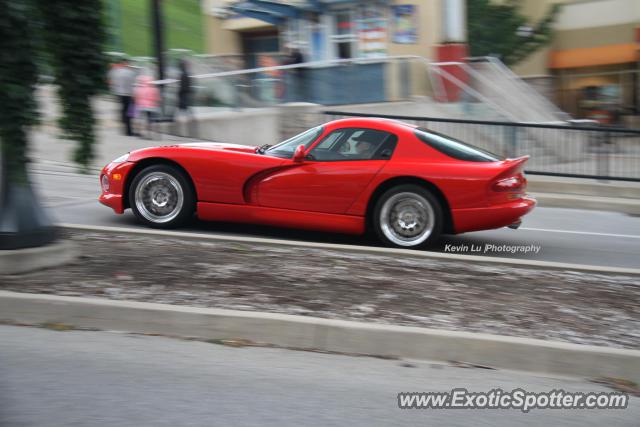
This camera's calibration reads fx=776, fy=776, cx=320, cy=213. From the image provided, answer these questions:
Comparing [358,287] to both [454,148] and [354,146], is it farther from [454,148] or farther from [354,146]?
[454,148]

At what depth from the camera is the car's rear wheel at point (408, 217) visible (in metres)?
7.86

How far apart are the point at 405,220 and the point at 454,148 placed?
93cm

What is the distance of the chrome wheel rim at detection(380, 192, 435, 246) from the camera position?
25.9 ft

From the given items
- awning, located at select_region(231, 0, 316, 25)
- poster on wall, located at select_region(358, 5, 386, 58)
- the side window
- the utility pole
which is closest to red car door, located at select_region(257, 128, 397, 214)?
the side window

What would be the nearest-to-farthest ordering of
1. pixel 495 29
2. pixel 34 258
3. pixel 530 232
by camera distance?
1. pixel 34 258
2. pixel 530 232
3. pixel 495 29

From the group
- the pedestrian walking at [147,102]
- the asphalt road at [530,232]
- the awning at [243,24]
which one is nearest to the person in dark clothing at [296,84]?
the pedestrian walking at [147,102]

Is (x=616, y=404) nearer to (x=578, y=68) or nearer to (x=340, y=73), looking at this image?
(x=340, y=73)

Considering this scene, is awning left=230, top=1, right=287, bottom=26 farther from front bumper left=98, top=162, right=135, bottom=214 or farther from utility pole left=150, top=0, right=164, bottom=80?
front bumper left=98, top=162, right=135, bottom=214

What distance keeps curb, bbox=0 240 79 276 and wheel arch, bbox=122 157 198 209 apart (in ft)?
6.17

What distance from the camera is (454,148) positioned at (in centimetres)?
809

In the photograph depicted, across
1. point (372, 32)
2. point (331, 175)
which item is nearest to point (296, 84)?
point (372, 32)

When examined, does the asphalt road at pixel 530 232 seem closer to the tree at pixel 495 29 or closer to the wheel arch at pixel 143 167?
the wheel arch at pixel 143 167

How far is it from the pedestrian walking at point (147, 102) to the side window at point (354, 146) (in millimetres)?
9531

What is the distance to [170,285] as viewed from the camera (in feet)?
19.6
